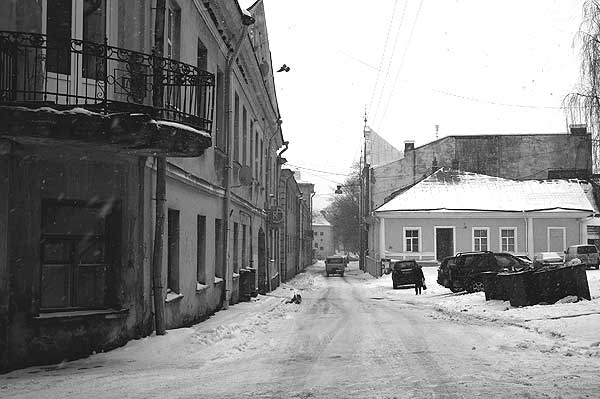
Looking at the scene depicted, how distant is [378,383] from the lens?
7.29 m

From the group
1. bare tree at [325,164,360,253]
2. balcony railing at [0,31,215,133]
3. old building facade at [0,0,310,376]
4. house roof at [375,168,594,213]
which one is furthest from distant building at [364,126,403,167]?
balcony railing at [0,31,215,133]

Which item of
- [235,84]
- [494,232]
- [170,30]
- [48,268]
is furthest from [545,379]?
[494,232]

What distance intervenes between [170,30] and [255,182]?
13213 mm

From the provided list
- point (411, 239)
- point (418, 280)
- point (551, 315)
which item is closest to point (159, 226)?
point (551, 315)

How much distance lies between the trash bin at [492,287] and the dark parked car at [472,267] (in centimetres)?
486

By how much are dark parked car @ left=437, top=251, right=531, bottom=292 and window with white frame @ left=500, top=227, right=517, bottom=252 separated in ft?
54.4

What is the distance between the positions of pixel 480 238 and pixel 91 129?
3723 centimetres

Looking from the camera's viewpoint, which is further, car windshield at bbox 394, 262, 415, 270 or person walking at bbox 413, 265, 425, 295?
car windshield at bbox 394, 262, 415, 270

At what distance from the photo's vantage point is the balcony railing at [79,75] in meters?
7.84

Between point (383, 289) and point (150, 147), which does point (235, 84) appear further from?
point (383, 289)

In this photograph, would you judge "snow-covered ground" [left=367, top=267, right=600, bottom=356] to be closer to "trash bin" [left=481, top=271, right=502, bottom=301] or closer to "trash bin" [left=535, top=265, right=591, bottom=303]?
"trash bin" [left=481, top=271, right=502, bottom=301]

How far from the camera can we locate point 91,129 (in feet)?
25.8

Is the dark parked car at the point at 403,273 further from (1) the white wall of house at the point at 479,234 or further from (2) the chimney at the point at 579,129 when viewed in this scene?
(2) the chimney at the point at 579,129

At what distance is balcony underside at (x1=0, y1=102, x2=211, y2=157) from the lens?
24.6 ft
